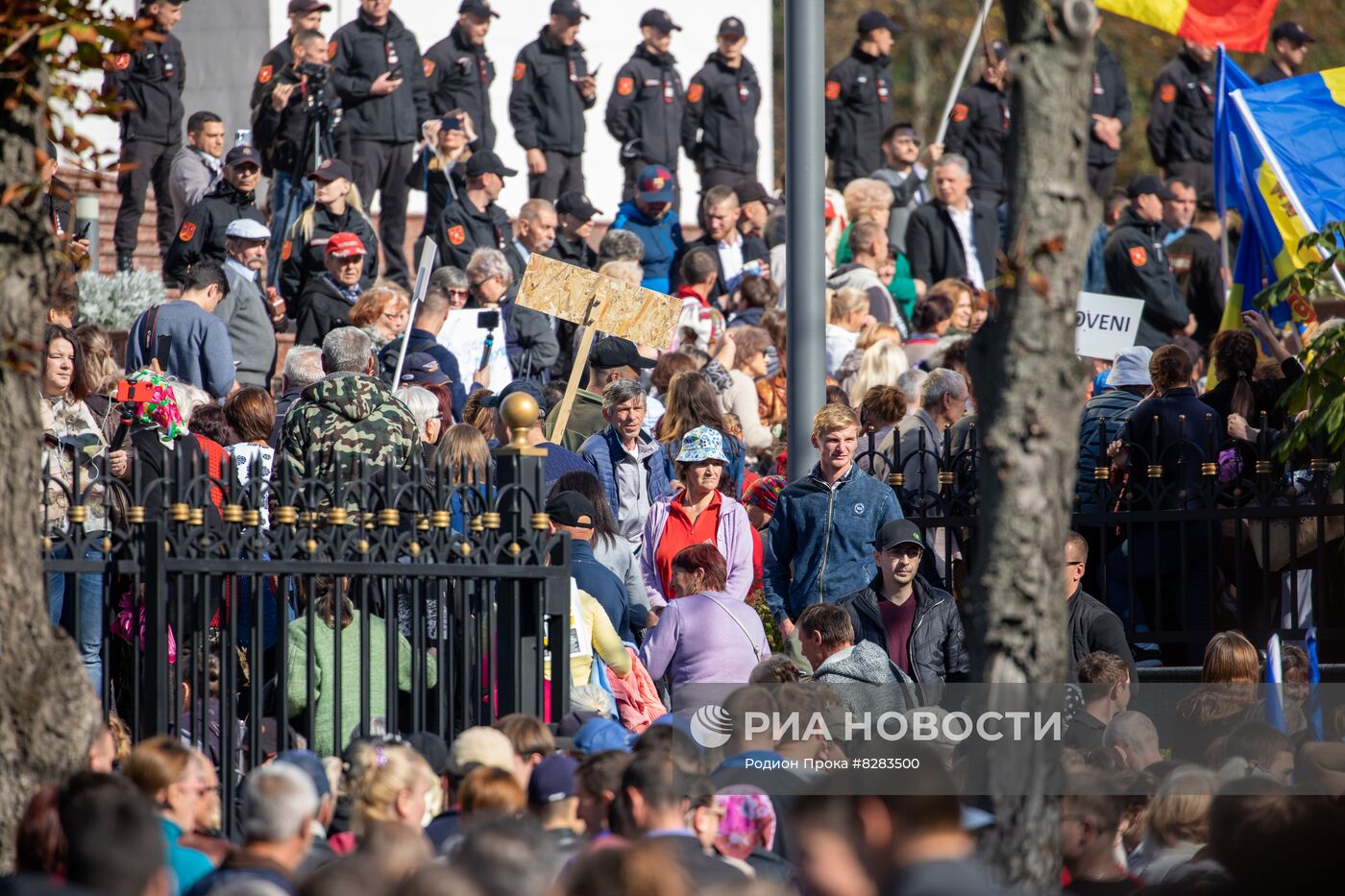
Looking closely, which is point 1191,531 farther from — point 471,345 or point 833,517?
point 471,345

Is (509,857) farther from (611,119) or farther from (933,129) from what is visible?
(933,129)

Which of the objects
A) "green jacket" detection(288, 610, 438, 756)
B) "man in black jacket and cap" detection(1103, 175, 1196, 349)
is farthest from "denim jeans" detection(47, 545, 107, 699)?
"man in black jacket and cap" detection(1103, 175, 1196, 349)

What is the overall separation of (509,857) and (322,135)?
12562 mm

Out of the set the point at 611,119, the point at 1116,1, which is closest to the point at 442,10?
the point at 611,119

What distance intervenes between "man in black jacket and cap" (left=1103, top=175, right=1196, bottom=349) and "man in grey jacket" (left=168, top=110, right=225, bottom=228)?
7024mm

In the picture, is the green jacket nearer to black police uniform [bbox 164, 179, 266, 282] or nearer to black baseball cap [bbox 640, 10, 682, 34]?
black police uniform [bbox 164, 179, 266, 282]

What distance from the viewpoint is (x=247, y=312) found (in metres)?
12.9

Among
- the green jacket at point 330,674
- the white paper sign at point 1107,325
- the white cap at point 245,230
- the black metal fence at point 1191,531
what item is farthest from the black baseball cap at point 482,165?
the green jacket at point 330,674

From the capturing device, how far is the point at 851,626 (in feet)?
27.4

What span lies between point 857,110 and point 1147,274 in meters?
4.72

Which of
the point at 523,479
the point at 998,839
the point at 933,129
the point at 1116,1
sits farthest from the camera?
the point at 933,129

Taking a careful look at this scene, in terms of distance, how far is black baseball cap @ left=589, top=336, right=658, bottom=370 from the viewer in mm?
11883

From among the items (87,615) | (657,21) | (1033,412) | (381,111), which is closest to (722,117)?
(657,21)

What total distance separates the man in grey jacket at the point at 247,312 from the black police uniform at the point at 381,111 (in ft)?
11.9
